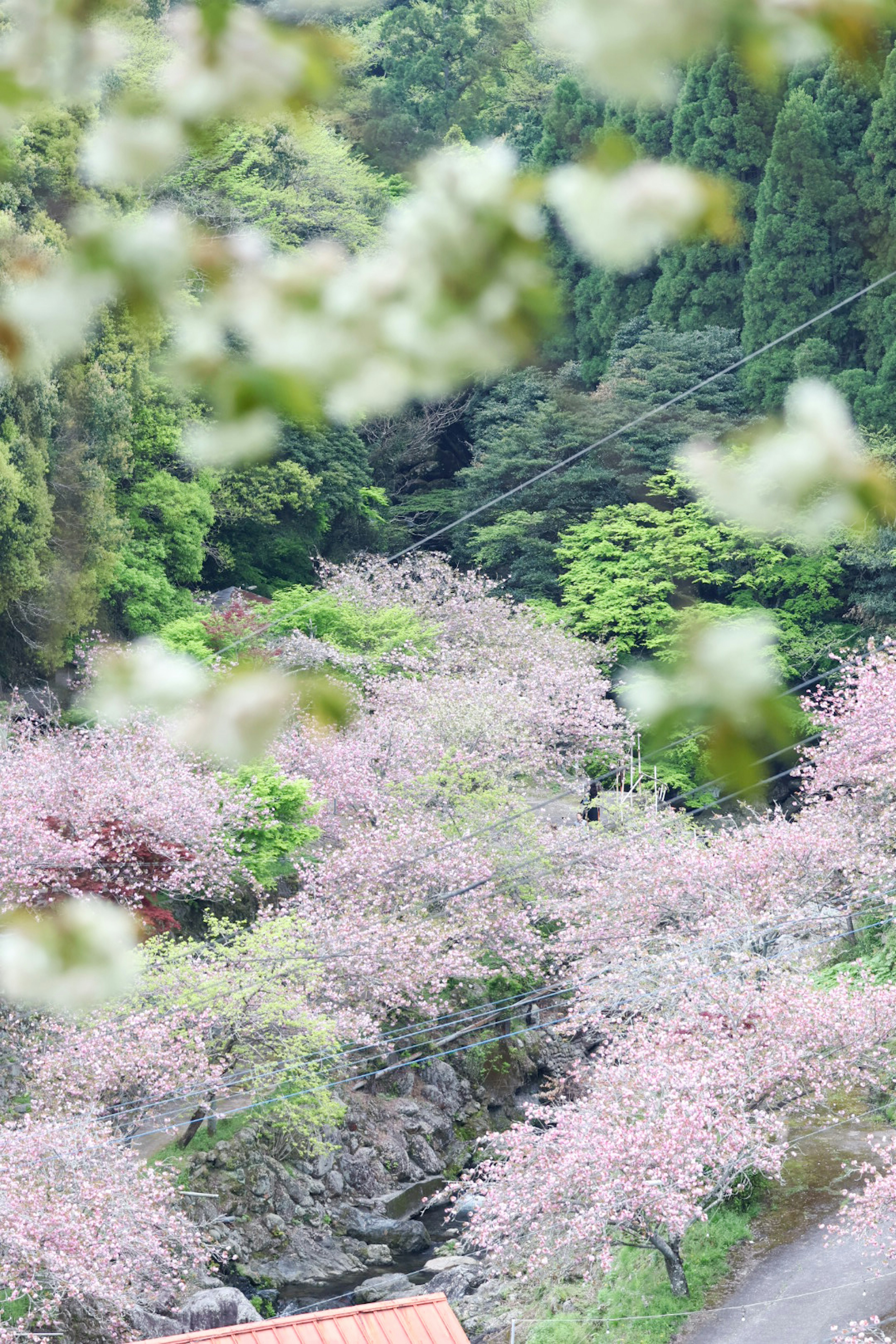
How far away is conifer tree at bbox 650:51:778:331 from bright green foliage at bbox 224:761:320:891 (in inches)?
484

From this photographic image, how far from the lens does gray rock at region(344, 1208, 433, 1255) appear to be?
449 inches

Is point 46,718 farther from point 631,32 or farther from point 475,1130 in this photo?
point 631,32

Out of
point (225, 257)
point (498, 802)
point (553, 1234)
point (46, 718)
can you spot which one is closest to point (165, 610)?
point (46, 718)

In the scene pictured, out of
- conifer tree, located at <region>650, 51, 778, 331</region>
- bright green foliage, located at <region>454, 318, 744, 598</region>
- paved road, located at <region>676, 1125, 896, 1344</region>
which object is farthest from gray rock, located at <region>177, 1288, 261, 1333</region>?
conifer tree, located at <region>650, 51, 778, 331</region>

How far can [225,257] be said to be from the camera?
108cm

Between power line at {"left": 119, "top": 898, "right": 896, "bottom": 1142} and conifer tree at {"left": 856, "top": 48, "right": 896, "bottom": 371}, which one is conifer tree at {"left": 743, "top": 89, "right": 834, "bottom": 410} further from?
power line at {"left": 119, "top": 898, "right": 896, "bottom": 1142}

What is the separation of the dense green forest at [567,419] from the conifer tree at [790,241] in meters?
0.04

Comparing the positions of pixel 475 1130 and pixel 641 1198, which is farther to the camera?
pixel 475 1130

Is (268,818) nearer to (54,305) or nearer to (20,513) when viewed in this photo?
(20,513)

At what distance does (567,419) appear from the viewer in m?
22.2

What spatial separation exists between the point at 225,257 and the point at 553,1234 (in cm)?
943

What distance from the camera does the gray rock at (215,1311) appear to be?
9500mm

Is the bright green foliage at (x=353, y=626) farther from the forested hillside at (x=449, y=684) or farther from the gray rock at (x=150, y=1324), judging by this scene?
the gray rock at (x=150, y=1324)

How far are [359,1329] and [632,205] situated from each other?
21.0 feet
